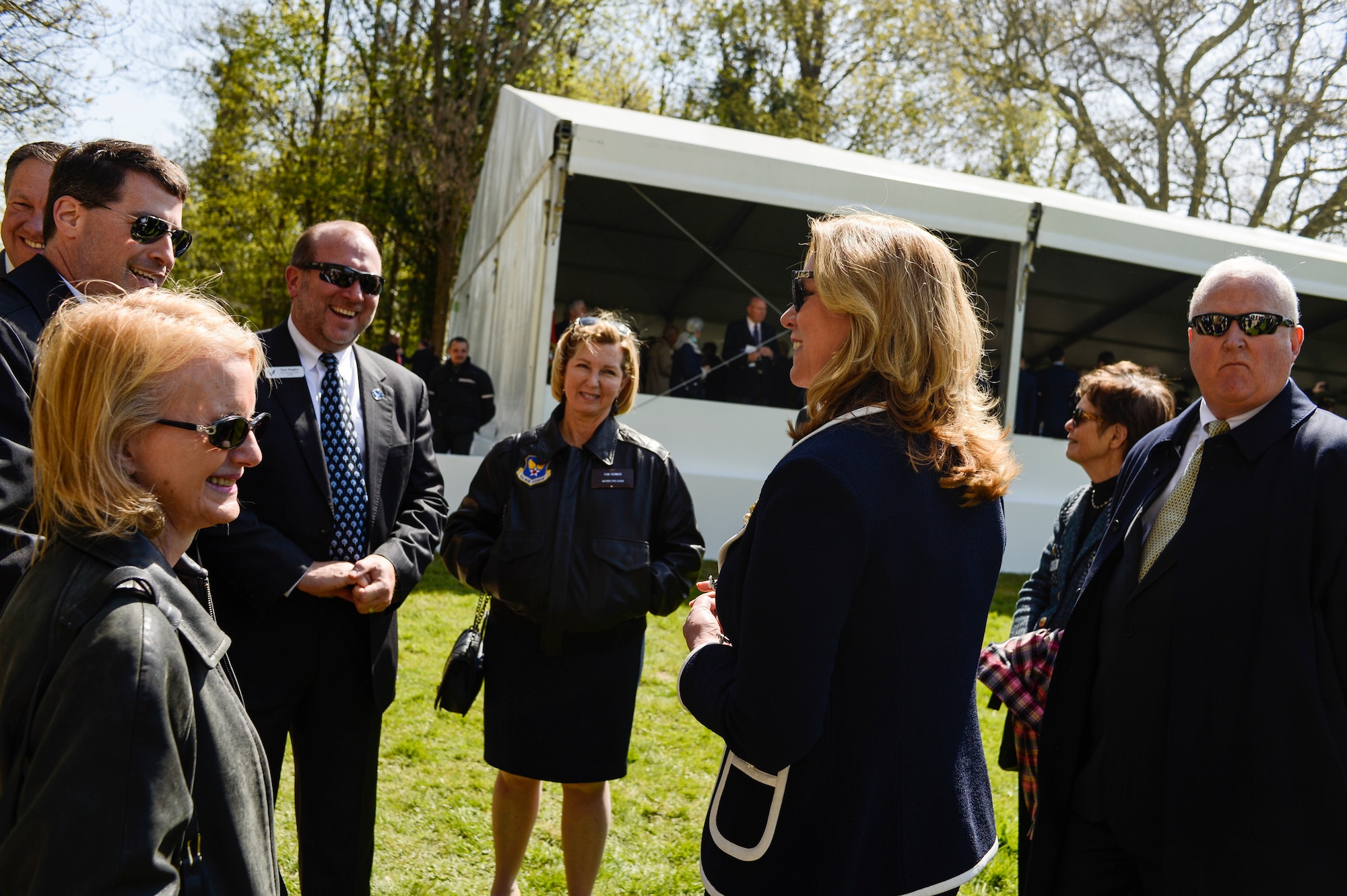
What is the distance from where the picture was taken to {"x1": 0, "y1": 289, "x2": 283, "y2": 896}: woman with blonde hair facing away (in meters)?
1.16

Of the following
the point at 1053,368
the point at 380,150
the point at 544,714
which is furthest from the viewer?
the point at 380,150

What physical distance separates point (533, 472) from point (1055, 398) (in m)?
11.3

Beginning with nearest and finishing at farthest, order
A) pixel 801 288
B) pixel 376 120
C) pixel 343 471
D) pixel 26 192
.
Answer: pixel 801 288 → pixel 343 471 → pixel 26 192 → pixel 376 120

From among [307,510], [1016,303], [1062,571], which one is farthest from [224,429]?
[1016,303]

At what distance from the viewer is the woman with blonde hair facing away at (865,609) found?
156cm

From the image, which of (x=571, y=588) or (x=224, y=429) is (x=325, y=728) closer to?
(x=571, y=588)

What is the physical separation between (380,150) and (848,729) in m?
21.8

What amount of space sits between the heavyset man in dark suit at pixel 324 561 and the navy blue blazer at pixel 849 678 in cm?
143

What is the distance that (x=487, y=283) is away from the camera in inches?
576

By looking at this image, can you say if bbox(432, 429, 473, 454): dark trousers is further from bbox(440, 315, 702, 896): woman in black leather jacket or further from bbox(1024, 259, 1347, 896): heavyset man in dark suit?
bbox(1024, 259, 1347, 896): heavyset man in dark suit

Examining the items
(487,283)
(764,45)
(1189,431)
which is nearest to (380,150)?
(487,283)

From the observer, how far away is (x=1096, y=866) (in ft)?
7.73

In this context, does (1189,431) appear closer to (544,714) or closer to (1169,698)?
(1169,698)

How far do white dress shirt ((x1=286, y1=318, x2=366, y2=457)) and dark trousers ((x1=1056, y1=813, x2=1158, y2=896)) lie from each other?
86.7 inches
